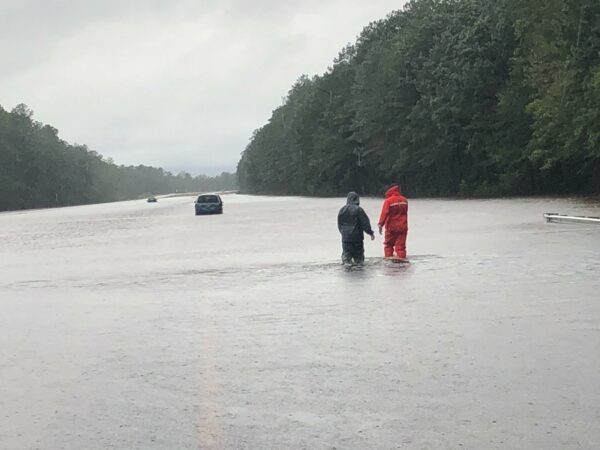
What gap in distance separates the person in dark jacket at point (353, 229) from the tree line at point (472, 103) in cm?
3512

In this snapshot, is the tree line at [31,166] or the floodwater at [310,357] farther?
the tree line at [31,166]

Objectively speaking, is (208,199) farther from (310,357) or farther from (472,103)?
(310,357)

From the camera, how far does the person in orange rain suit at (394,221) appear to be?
58.6 feet

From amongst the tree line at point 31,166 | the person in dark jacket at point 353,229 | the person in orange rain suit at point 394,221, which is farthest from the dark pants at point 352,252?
the tree line at point 31,166

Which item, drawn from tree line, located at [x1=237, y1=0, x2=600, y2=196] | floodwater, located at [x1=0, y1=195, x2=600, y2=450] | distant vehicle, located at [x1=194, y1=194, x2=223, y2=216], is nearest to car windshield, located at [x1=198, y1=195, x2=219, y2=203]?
distant vehicle, located at [x1=194, y1=194, x2=223, y2=216]

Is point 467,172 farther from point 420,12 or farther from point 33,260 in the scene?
point 33,260

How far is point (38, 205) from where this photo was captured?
140 m

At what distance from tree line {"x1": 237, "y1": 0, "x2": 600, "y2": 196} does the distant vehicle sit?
2182 centimetres

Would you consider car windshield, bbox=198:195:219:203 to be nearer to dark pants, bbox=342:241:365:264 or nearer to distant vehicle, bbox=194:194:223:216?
distant vehicle, bbox=194:194:223:216

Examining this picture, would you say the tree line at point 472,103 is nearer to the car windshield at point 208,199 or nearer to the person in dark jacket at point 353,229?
the car windshield at point 208,199

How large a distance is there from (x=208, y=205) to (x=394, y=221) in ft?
133

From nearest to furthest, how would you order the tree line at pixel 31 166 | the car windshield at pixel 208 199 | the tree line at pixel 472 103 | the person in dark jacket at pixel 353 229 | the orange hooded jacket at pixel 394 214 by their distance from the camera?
1. the person in dark jacket at pixel 353 229
2. the orange hooded jacket at pixel 394 214
3. the tree line at pixel 472 103
4. the car windshield at pixel 208 199
5. the tree line at pixel 31 166

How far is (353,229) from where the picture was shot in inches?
686

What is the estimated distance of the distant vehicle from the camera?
5753cm
